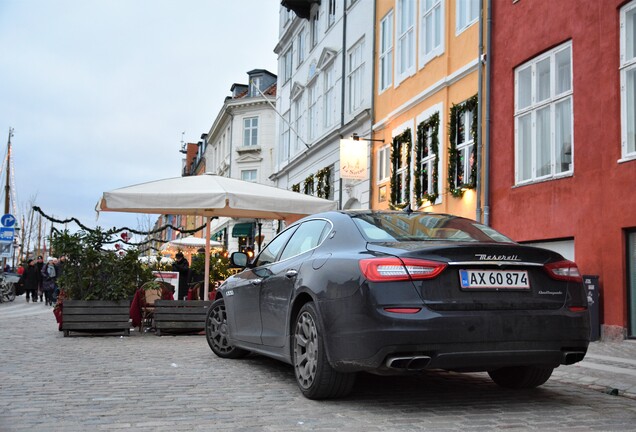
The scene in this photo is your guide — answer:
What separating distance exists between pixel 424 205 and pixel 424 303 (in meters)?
13.3

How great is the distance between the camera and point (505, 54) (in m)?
14.5

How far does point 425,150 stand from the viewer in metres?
18.2

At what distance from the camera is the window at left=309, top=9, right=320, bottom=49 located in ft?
99.0

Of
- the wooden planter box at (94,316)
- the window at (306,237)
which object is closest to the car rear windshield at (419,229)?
the window at (306,237)

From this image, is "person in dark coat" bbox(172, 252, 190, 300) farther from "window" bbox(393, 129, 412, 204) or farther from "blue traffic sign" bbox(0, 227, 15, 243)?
"blue traffic sign" bbox(0, 227, 15, 243)

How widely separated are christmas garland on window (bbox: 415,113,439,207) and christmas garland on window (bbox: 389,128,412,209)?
660 mm

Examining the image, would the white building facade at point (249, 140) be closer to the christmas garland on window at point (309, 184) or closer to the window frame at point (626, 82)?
the christmas garland on window at point (309, 184)

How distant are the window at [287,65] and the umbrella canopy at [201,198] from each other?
2275cm

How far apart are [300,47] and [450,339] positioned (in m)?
29.4

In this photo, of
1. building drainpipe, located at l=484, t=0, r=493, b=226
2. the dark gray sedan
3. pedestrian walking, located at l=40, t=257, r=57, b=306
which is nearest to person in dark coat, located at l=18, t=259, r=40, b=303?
pedestrian walking, located at l=40, t=257, r=57, b=306

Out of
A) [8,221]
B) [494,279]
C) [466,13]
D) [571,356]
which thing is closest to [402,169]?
[466,13]

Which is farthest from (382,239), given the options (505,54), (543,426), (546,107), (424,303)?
(505,54)

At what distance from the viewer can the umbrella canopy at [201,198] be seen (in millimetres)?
11453

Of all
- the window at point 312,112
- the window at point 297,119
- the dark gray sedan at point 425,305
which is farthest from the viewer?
the window at point 297,119
